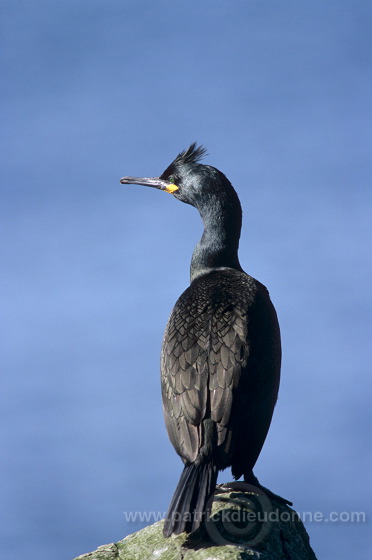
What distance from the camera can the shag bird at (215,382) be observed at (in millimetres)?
5039

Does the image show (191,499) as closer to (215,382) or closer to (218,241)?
(215,382)

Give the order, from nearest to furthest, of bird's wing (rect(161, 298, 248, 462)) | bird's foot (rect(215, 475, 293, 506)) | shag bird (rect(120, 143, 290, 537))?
shag bird (rect(120, 143, 290, 537)) → bird's wing (rect(161, 298, 248, 462)) → bird's foot (rect(215, 475, 293, 506))

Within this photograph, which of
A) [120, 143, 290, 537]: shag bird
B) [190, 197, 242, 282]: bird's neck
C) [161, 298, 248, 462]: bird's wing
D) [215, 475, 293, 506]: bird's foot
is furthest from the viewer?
[190, 197, 242, 282]: bird's neck

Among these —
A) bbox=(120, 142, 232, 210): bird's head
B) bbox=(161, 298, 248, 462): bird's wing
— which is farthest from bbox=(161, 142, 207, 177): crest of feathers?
bbox=(161, 298, 248, 462): bird's wing

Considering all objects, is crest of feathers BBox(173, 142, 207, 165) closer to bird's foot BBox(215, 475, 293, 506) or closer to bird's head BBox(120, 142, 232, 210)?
bird's head BBox(120, 142, 232, 210)

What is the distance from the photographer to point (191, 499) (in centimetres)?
483

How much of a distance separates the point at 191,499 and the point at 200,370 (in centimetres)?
89

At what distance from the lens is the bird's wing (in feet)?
17.0

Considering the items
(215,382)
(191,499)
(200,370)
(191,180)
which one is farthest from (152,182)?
(191,499)

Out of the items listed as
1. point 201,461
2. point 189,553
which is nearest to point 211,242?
point 201,461

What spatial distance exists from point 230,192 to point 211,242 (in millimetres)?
487

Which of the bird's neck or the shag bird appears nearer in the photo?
the shag bird

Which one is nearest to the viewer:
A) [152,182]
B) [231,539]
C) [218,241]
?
[231,539]

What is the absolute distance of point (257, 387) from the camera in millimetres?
5414
